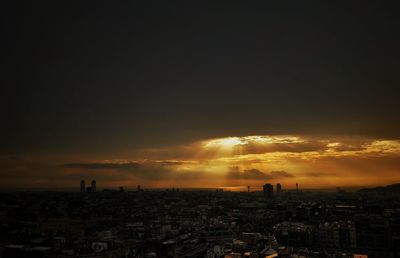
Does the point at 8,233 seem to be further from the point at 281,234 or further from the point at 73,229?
the point at 281,234

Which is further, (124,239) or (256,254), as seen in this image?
(124,239)

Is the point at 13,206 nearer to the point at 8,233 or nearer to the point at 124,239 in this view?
the point at 8,233

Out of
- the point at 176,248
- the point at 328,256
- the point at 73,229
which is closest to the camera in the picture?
the point at 328,256

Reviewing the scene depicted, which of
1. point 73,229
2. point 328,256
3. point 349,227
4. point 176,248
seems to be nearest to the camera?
point 328,256

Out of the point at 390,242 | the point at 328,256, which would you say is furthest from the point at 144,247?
the point at 390,242

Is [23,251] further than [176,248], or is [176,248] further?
[176,248]

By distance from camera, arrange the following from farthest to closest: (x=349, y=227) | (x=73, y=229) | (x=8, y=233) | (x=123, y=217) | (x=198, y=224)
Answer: (x=123, y=217) < (x=198, y=224) < (x=73, y=229) < (x=349, y=227) < (x=8, y=233)

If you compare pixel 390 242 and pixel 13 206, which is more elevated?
pixel 13 206

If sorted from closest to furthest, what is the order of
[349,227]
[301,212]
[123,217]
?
[349,227] → [123,217] → [301,212]

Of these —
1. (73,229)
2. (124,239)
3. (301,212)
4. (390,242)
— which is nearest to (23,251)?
(124,239)
